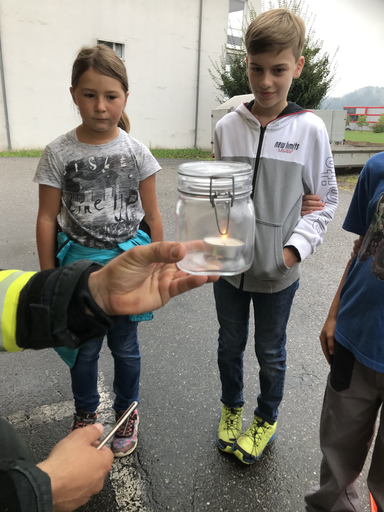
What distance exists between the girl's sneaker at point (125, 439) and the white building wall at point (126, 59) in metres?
12.8

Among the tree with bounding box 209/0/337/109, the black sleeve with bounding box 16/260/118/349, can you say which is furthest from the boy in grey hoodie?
the tree with bounding box 209/0/337/109

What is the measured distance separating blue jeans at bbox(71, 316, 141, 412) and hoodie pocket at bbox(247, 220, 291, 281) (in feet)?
2.42

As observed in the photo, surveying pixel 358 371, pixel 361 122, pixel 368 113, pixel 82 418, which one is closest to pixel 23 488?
pixel 358 371

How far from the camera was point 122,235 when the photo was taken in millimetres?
1879

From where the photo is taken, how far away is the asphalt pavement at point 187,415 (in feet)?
5.84

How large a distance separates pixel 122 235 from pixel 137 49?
14357 mm

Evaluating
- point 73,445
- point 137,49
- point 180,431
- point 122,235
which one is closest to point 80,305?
point 73,445

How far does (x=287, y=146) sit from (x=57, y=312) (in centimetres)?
113

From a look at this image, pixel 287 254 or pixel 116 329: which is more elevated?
pixel 287 254

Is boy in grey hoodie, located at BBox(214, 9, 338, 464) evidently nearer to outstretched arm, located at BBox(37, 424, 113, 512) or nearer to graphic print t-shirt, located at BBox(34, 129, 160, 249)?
graphic print t-shirt, located at BBox(34, 129, 160, 249)

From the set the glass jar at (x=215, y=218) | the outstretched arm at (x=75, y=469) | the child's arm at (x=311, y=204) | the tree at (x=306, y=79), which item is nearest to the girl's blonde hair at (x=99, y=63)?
the glass jar at (x=215, y=218)

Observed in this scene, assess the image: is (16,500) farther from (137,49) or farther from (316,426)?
(137,49)

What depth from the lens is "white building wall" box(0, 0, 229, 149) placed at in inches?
487

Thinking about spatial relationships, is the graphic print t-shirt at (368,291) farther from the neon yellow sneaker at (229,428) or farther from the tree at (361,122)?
the tree at (361,122)
